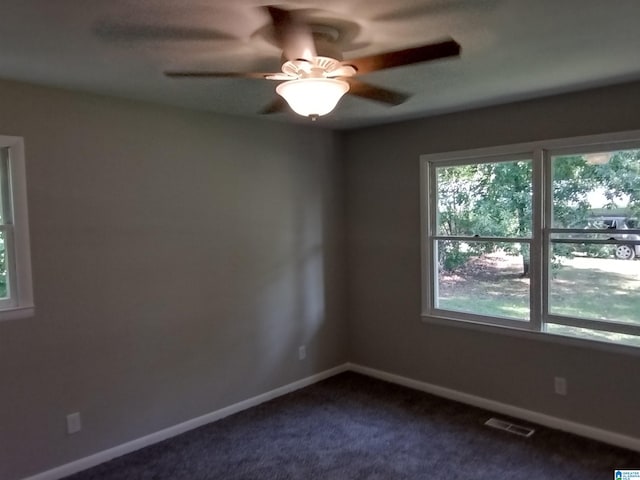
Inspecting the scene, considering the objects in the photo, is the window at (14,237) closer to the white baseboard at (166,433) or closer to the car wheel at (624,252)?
the white baseboard at (166,433)

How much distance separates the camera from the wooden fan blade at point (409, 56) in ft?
5.60

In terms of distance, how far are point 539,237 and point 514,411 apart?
1350 millimetres

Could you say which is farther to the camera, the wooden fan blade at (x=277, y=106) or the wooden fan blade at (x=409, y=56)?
the wooden fan blade at (x=277, y=106)

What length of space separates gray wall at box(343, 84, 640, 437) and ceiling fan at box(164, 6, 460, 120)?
1.84 m

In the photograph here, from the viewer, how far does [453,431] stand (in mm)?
3467

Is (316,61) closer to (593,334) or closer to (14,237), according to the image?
(14,237)

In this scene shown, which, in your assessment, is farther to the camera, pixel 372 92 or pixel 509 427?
pixel 509 427

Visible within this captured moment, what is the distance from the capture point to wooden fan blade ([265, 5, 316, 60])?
173cm

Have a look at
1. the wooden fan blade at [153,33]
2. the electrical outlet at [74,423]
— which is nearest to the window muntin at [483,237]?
the wooden fan blade at [153,33]

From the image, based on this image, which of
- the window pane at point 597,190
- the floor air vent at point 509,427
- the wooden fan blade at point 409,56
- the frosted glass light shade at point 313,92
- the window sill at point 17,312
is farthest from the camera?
the floor air vent at point 509,427

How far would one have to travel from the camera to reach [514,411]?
145 inches

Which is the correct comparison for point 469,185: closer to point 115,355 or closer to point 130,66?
point 130,66

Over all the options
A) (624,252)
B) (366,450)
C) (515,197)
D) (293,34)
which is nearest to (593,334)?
(624,252)

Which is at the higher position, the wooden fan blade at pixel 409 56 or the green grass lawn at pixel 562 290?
the wooden fan blade at pixel 409 56
